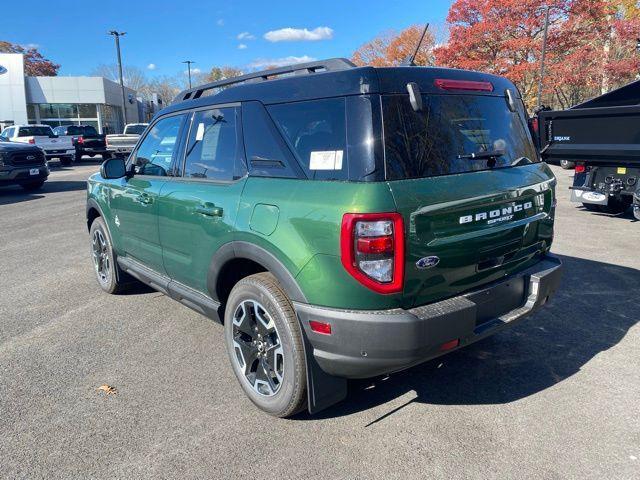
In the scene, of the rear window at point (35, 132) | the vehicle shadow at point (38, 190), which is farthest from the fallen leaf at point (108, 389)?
the rear window at point (35, 132)

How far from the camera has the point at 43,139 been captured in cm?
2275

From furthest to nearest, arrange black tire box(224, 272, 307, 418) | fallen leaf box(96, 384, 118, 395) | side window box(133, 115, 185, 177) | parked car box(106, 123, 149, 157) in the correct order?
parked car box(106, 123, 149, 157), side window box(133, 115, 185, 177), fallen leaf box(96, 384, 118, 395), black tire box(224, 272, 307, 418)

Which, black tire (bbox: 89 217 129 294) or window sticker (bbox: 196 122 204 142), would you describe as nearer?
window sticker (bbox: 196 122 204 142)

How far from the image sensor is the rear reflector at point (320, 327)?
96.9 inches

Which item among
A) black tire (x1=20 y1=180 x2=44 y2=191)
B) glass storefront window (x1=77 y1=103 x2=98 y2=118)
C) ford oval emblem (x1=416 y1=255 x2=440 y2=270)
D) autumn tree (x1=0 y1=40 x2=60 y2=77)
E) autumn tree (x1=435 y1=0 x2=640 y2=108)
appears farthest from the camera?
autumn tree (x1=0 y1=40 x2=60 y2=77)

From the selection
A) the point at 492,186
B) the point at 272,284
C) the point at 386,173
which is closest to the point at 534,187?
the point at 492,186

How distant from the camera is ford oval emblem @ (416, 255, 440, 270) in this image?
7.94 ft

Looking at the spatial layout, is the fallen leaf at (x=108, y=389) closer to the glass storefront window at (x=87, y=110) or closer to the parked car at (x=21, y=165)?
the parked car at (x=21, y=165)

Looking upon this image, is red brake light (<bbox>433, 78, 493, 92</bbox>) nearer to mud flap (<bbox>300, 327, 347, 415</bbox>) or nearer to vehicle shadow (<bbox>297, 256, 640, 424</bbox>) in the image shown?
mud flap (<bbox>300, 327, 347, 415</bbox>)

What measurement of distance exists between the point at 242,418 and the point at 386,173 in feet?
5.61

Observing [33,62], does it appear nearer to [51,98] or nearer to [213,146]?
[51,98]

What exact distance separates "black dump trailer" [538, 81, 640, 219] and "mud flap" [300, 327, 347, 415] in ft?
22.7

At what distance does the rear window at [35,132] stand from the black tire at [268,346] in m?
23.7

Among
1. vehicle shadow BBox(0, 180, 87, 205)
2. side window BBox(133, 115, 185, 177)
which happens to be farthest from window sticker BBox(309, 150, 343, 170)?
vehicle shadow BBox(0, 180, 87, 205)
